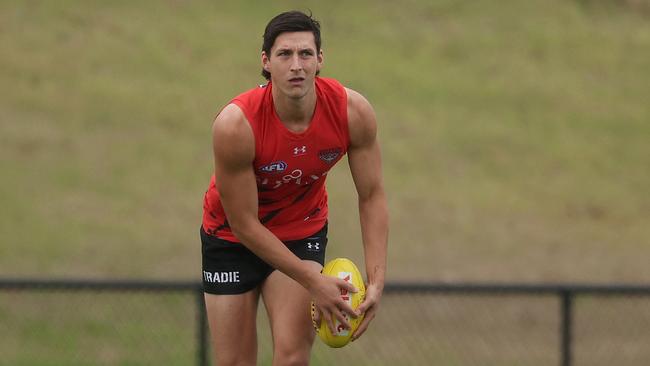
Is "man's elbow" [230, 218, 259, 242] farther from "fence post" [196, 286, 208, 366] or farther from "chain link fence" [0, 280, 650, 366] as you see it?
"chain link fence" [0, 280, 650, 366]

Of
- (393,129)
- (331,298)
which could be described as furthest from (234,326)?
(393,129)

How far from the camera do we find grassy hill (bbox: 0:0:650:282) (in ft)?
54.8

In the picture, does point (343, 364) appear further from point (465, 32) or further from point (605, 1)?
point (605, 1)

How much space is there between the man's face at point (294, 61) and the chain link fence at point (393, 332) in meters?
4.75

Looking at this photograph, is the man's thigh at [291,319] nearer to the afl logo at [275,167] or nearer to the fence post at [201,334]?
the afl logo at [275,167]

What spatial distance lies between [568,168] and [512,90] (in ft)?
9.20

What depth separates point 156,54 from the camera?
21656 millimetres

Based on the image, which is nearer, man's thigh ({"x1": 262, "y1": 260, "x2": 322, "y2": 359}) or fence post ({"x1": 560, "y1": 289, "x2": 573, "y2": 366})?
man's thigh ({"x1": 262, "y1": 260, "x2": 322, "y2": 359})

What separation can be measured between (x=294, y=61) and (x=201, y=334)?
193 inches

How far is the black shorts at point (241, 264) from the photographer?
685cm

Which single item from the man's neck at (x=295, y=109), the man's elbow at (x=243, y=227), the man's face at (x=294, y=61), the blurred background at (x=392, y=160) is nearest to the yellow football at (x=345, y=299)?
the man's elbow at (x=243, y=227)

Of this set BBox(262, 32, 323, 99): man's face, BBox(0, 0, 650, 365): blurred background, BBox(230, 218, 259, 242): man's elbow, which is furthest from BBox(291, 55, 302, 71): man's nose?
BBox(0, 0, 650, 365): blurred background

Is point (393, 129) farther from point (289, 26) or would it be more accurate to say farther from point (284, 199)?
point (289, 26)

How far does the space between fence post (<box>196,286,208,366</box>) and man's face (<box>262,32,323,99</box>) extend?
178 inches
